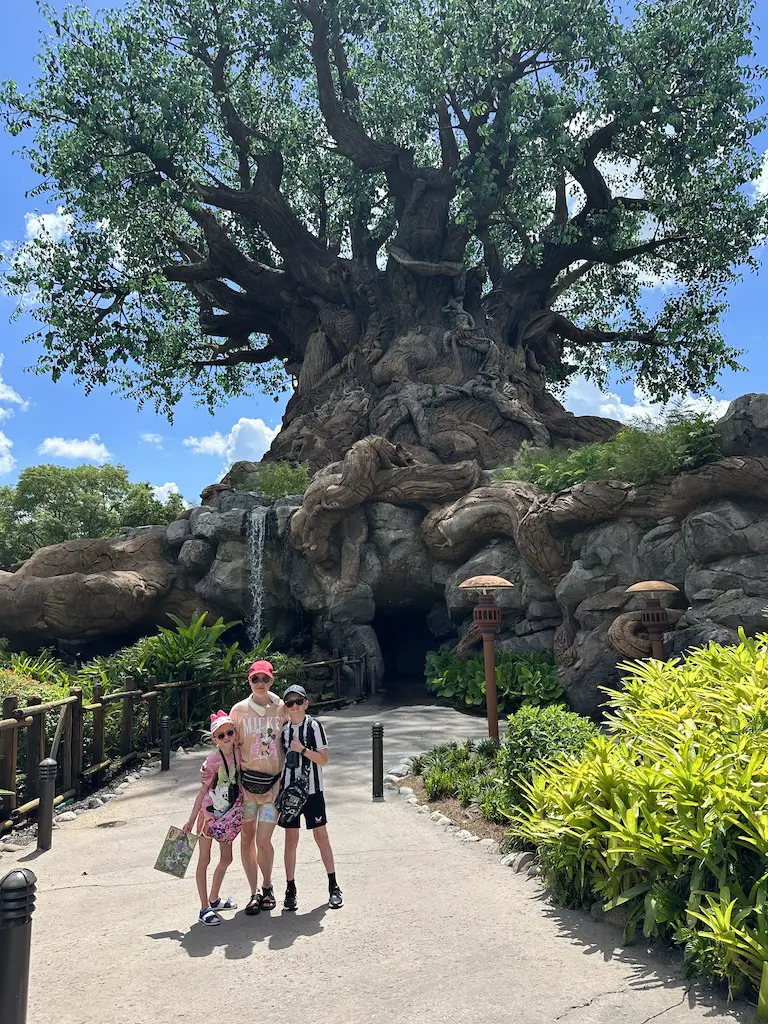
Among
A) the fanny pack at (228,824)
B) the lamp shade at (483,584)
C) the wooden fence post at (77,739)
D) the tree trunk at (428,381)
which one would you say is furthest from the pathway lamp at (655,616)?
the tree trunk at (428,381)

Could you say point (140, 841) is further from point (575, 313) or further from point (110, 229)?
point (575, 313)

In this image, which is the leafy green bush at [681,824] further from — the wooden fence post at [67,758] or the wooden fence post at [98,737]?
the wooden fence post at [98,737]

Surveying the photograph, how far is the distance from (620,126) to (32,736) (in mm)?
24526

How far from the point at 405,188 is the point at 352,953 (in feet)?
87.2

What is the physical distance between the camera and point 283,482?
2241cm

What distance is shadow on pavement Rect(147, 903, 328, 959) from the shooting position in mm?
4855

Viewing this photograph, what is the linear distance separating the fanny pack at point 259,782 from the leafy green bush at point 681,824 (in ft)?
6.86

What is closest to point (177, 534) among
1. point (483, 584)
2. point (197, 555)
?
point (197, 555)

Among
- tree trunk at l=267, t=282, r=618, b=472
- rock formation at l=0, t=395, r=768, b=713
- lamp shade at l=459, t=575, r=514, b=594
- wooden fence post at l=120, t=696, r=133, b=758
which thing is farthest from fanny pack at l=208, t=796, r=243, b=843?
tree trunk at l=267, t=282, r=618, b=472

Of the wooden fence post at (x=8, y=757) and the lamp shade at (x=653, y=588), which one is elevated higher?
the lamp shade at (x=653, y=588)

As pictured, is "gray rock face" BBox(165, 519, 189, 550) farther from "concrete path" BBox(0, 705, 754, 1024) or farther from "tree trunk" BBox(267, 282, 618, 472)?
"concrete path" BBox(0, 705, 754, 1024)

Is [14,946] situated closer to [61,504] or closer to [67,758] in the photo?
[67,758]

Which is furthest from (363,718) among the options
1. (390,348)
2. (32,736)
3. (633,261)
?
(633,261)

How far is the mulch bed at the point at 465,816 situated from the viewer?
765 centimetres
